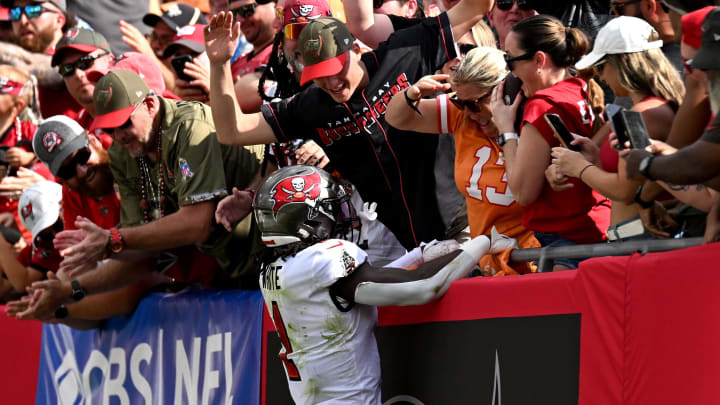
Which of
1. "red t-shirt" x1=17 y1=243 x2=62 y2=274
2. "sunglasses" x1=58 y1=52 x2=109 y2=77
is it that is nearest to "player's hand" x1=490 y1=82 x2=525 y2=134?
"sunglasses" x1=58 y1=52 x2=109 y2=77

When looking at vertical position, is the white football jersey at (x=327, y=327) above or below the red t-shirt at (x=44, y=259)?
below

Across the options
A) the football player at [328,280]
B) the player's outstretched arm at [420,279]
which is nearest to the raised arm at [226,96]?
the football player at [328,280]

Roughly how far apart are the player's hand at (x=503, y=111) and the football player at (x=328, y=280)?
562mm

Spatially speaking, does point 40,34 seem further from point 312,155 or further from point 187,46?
point 312,155

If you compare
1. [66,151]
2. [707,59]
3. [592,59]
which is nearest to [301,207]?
[592,59]

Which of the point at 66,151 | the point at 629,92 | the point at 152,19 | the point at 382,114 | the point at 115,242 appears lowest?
the point at 115,242

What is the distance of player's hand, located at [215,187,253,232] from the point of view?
6.35m

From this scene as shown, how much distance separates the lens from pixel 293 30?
6227 millimetres

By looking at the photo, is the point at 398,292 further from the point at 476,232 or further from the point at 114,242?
the point at 114,242

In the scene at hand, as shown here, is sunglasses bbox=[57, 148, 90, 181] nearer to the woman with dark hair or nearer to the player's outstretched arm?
the player's outstretched arm

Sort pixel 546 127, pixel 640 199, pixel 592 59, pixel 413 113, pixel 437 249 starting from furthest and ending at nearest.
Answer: pixel 413 113 < pixel 437 249 < pixel 546 127 < pixel 592 59 < pixel 640 199

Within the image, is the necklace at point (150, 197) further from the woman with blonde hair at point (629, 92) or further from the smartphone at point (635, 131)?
the smartphone at point (635, 131)

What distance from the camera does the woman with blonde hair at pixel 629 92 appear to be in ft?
13.8

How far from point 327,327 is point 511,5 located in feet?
8.40
